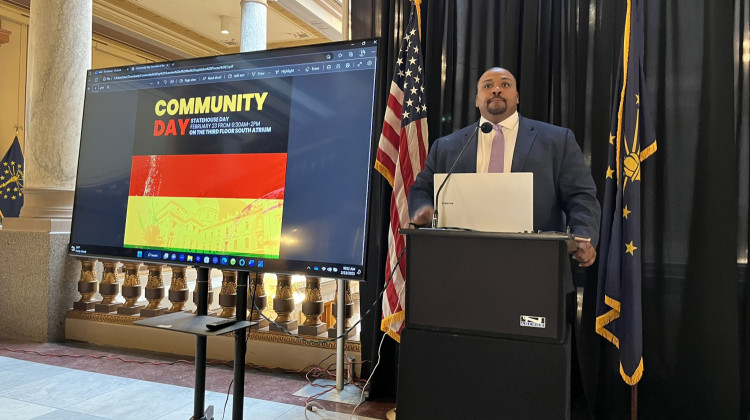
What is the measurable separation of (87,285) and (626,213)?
362 centimetres

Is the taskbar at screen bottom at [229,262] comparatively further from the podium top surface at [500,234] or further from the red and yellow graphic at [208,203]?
the podium top surface at [500,234]

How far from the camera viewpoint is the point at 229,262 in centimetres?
162

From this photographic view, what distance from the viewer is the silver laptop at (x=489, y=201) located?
1.78 metres

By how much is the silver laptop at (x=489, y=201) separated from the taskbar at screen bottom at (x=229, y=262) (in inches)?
22.7

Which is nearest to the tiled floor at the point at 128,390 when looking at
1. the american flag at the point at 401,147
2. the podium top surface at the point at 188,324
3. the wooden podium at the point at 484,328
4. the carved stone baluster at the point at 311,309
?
the carved stone baluster at the point at 311,309

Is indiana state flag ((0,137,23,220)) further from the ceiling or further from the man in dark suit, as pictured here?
the man in dark suit

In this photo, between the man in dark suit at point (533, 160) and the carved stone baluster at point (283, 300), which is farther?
the carved stone baluster at point (283, 300)

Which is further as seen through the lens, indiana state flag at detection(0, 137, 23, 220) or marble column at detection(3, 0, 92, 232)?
indiana state flag at detection(0, 137, 23, 220)

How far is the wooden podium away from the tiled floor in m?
0.96

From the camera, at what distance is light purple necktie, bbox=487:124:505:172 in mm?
2350

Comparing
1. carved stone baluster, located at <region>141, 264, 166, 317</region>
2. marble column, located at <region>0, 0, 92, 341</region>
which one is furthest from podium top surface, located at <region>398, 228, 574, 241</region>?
marble column, located at <region>0, 0, 92, 341</region>

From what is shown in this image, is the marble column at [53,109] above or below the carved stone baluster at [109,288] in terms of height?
above

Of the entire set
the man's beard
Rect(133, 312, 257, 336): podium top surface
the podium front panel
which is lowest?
Rect(133, 312, 257, 336): podium top surface

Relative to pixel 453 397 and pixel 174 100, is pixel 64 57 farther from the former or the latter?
pixel 453 397
